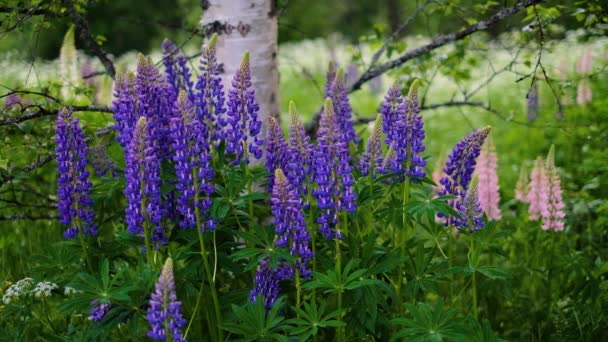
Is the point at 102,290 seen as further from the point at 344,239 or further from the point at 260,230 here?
the point at 344,239

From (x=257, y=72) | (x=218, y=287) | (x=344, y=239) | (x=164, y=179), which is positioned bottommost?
(x=218, y=287)

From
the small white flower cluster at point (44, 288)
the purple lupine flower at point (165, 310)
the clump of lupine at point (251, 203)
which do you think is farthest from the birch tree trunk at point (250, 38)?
the purple lupine flower at point (165, 310)

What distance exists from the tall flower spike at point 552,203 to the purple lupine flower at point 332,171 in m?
1.84

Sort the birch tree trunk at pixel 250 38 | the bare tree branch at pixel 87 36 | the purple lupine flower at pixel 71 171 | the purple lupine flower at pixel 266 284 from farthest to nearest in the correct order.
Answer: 1. the bare tree branch at pixel 87 36
2. the birch tree trunk at pixel 250 38
3. the purple lupine flower at pixel 71 171
4. the purple lupine flower at pixel 266 284

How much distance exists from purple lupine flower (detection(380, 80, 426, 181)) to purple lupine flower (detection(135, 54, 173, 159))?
1010mm

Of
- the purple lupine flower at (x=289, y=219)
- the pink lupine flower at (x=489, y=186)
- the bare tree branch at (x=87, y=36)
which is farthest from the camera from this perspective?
the pink lupine flower at (x=489, y=186)

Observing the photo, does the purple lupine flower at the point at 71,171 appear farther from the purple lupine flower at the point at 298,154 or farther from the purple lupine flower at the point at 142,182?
the purple lupine flower at the point at 298,154

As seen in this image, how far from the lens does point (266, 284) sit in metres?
2.90

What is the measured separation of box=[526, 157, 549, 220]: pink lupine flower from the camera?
13.8ft

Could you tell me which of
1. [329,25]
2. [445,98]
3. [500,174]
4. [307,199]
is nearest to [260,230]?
[307,199]

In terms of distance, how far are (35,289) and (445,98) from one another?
10.2 meters

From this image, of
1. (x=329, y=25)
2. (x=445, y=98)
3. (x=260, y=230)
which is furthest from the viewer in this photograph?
(x=329, y=25)

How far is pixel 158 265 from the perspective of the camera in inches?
115

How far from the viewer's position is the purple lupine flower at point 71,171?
2992mm
